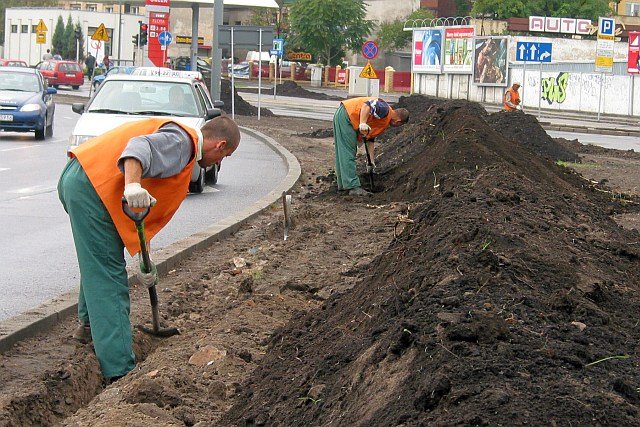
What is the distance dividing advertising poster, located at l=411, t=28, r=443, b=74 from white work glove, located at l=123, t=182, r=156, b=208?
55.8m

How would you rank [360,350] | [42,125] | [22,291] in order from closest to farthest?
[360,350], [22,291], [42,125]

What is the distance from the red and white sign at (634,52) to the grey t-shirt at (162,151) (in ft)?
128

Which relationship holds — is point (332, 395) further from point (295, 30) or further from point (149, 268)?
point (295, 30)

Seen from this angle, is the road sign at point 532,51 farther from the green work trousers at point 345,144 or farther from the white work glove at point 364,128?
the white work glove at point 364,128

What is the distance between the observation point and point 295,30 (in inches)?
3095

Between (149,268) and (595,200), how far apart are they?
10.0 m

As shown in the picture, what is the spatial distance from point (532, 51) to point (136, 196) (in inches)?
1479

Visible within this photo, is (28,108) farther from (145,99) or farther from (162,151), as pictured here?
(162,151)

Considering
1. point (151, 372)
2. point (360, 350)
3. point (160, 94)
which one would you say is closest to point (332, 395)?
point (360, 350)

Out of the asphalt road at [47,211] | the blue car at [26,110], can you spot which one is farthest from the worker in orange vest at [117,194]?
the blue car at [26,110]

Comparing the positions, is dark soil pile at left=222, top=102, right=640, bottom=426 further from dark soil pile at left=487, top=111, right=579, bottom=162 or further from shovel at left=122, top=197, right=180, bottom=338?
dark soil pile at left=487, top=111, right=579, bottom=162

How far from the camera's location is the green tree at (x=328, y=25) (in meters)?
75.9

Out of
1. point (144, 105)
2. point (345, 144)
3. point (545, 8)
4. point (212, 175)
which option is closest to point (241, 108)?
point (212, 175)

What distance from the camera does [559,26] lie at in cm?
7044
